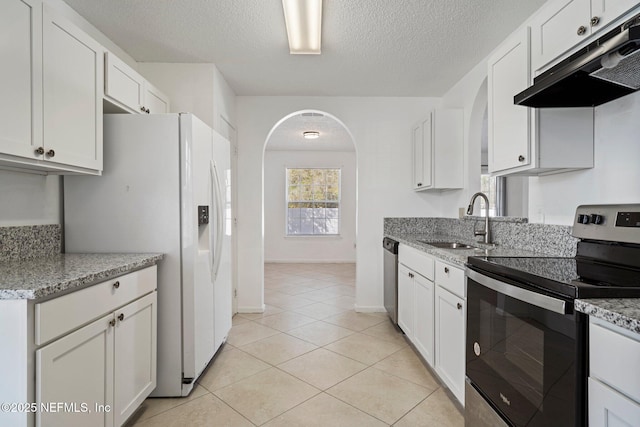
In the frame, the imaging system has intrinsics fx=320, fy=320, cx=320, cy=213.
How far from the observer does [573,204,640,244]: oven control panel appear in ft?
4.32

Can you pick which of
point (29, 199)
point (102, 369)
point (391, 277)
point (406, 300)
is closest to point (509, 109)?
point (406, 300)

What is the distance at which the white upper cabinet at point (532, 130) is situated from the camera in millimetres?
1656

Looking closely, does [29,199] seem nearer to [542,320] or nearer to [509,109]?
[542,320]

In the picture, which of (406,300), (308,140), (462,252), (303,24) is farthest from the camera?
(308,140)

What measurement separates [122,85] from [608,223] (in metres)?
2.82

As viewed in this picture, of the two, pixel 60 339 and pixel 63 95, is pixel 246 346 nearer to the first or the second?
pixel 60 339

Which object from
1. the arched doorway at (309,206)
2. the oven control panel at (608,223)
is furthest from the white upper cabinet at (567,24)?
the arched doorway at (309,206)

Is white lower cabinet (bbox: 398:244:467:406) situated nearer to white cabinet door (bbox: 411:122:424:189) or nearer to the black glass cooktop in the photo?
the black glass cooktop

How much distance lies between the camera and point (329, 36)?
2.44 metres

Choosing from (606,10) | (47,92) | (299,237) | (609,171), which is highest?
(606,10)

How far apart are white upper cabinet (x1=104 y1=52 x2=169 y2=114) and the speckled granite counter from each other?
2.52m

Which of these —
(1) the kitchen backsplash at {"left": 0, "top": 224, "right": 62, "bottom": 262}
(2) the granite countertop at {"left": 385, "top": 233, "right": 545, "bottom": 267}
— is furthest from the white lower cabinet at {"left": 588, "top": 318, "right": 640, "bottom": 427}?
(1) the kitchen backsplash at {"left": 0, "top": 224, "right": 62, "bottom": 262}

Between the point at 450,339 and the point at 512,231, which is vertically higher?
the point at 512,231

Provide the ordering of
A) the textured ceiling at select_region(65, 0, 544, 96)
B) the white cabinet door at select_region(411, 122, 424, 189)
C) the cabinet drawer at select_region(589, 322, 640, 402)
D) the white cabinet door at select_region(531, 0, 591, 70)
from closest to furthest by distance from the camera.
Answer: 1. the cabinet drawer at select_region(589, 322, 640, 402)
2. the white cabinet door at select_region(531, 0, 591, 70)
3. the textured ceiling at select_region(65, 0, 544, 96)
4. the white cabinet door at select_region(411, 122, 424, 189)
